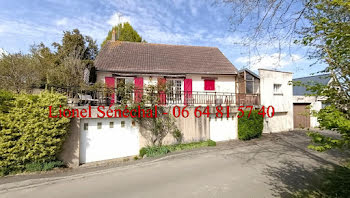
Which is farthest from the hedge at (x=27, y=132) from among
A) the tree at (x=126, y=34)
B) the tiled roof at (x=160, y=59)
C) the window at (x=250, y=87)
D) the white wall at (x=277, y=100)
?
the tree at (x=126, y=34)

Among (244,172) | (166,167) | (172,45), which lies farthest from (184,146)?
(172,45)

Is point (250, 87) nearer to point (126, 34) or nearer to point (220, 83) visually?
point (220, 83)

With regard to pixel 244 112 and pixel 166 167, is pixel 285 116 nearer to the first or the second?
pixel 244 112

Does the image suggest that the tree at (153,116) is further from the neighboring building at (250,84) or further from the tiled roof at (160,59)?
the neighboring building at (250,84)

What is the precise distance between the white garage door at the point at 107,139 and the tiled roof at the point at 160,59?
4.88 meters

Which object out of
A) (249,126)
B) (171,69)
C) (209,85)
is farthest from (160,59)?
(249,126)

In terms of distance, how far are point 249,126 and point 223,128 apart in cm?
166

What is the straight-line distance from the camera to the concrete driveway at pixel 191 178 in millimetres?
4316

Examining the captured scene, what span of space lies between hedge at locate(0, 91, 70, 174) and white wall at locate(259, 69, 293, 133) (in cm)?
1257

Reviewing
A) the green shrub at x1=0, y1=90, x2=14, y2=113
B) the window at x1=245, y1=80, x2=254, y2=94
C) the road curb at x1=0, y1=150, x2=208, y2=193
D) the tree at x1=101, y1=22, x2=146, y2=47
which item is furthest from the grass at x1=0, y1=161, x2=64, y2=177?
the tree at x1=101, y1=22, x2=146, y2=47

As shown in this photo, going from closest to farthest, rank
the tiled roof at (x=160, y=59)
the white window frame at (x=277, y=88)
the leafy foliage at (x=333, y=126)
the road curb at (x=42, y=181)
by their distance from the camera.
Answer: the leafy foliage at (x=333, y=126), the road curb at (x=42, y=181), the tiled roof at (x=160, y=59), the white window frame at (x=277, y=88)

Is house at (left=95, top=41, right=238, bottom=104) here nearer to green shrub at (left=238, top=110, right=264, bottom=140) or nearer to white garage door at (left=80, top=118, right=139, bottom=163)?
green shrub at (left=238, top=110, right=264, bottom=140)

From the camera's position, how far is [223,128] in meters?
9.88

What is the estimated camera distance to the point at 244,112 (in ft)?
33.0
